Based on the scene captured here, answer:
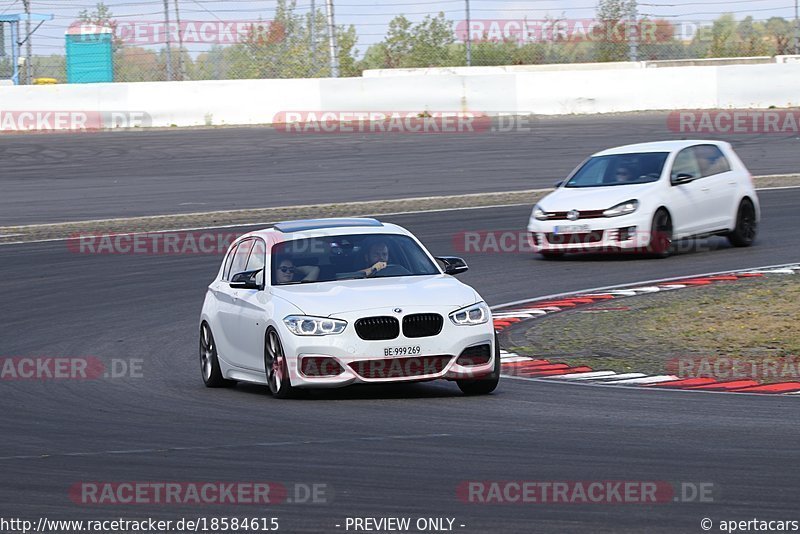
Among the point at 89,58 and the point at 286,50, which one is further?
the point at 89,58

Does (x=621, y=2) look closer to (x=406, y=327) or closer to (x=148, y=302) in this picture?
(x=148, y=302)

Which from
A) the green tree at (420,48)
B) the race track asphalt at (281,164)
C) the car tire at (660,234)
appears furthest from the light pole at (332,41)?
the car tire at (660,234)

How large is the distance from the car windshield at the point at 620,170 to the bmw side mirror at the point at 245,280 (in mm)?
9556

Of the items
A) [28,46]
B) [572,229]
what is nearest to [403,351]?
[572,229]

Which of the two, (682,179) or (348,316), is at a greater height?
(348,316)

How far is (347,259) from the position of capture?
38.5ft

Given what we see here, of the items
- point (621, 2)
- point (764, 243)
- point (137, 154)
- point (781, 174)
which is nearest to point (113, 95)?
point (137, 154)

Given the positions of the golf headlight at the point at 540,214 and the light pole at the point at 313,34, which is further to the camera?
the light pole at the point at 313,34

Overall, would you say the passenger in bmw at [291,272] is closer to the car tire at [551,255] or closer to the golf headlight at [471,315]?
the golf headlight at [471,315]

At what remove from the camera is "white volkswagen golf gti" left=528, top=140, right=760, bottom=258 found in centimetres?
1991

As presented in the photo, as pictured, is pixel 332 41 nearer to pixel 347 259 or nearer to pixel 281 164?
pixel 281 164

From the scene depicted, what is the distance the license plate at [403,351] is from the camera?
420 inches

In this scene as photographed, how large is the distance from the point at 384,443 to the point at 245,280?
3.22m

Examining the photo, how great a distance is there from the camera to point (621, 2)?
40.9 meters
